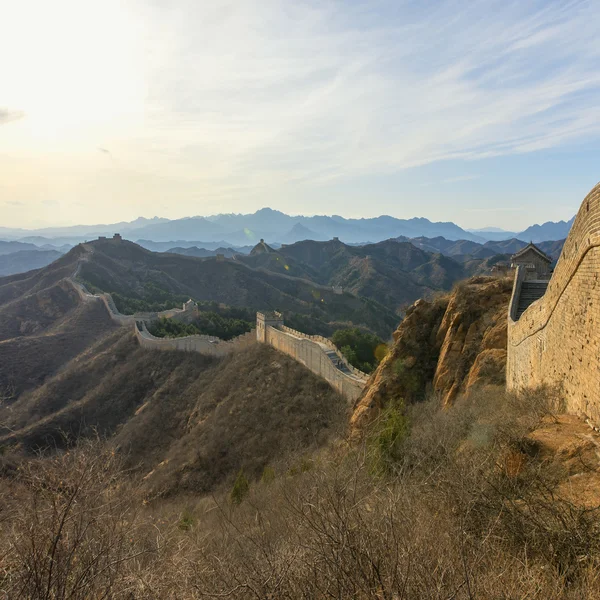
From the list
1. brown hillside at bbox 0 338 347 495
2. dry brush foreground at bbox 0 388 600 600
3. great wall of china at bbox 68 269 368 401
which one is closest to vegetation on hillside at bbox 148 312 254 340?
great wall of china at bbox 68 269 368 401

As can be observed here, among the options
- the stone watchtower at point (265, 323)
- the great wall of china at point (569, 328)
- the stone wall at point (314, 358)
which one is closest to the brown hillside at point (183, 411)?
the stone wall at point (314, 358)

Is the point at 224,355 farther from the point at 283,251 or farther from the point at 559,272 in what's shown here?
the point at 283,251

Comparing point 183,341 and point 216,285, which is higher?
point 216,285

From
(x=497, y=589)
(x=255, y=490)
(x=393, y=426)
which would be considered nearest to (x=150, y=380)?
(x=255, y=490)

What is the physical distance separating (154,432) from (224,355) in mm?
8931

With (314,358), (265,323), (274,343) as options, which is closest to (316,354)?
(314,358)

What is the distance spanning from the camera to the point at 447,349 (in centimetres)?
1579

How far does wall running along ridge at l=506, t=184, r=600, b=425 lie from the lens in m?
7.15

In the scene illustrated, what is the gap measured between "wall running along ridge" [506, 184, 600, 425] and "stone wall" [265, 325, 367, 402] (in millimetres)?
11430

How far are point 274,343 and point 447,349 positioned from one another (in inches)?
771

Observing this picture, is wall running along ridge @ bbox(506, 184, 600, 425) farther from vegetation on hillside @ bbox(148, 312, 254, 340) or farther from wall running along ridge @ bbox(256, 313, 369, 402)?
vegetation on hillside @ bbox(148, 312, 254, 340)

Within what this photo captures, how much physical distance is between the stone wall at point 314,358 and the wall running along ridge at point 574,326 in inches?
450

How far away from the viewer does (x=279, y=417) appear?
25250 millimetres

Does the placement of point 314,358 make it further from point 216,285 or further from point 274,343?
point 216,285
